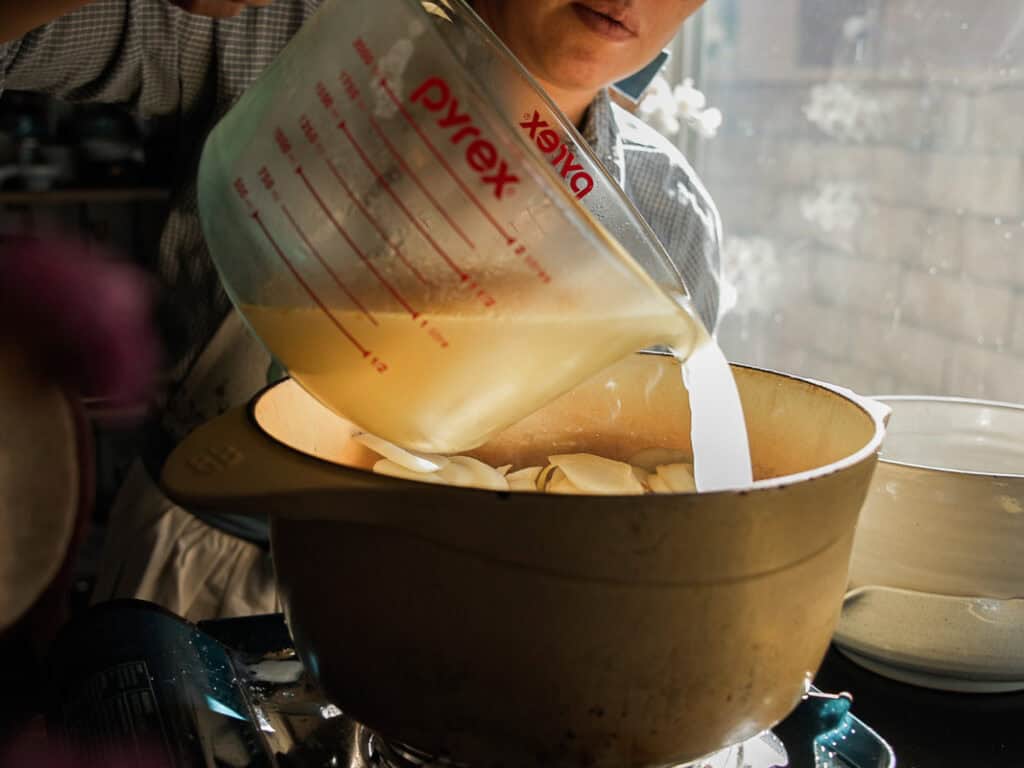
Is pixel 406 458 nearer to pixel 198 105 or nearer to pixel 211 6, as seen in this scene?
pixel 211 6

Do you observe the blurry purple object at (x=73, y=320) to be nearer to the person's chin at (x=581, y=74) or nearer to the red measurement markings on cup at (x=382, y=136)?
the red measurement markings on cup at (x=382, y=136)

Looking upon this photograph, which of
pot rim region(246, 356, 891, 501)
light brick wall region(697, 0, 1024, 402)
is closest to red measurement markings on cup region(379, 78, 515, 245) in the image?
pot rim region(246, 356, 891, 501)

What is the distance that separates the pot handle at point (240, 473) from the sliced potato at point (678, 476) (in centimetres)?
25

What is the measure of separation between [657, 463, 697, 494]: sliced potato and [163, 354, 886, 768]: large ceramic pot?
0.15 m

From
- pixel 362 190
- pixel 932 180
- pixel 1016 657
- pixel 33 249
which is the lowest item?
pixel 932 180

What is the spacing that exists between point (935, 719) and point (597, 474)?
0.25m

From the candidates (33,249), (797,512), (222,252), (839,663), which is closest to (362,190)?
(222,252)

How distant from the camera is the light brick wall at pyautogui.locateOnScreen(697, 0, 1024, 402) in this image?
1.61 metres

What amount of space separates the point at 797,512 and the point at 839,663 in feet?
1.09

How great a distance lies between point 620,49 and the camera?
104 centimetres

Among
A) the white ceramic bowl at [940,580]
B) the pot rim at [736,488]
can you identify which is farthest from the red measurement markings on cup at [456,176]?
the white ceramic bowl at [940,580]

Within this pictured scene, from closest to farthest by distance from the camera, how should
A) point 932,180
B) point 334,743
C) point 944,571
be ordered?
point 334,743, point 944,571, point 932,180

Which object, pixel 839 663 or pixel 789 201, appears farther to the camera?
pixel 789 201

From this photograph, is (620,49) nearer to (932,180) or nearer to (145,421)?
(145,421)
